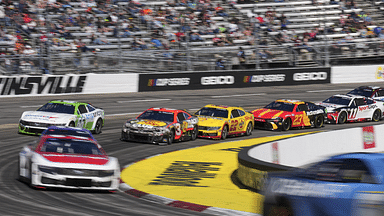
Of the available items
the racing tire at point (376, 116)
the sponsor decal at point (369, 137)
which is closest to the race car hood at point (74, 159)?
the sponsor decal at point (369, 137)

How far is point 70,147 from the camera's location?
12023 mm

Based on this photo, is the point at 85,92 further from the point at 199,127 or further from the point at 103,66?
the point at 199,127

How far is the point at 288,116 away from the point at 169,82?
32.8 feet

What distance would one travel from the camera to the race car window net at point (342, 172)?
6957 millimetres

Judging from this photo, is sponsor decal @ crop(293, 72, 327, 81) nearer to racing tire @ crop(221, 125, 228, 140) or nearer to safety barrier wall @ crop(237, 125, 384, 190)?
racing tire @ crop(221, 125, 228, 140)

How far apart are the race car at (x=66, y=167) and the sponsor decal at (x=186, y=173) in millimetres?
1883

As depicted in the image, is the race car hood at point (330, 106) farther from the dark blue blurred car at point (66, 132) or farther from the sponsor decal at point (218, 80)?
the dark blue blurred car at point (66, 132)

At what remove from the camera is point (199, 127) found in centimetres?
2094

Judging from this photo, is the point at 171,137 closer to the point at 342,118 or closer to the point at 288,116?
the point at 288,116

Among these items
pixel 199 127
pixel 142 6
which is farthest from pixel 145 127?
pixel 142 6

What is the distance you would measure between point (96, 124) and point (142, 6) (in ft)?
47.3

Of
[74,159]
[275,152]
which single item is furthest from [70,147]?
[275,152]

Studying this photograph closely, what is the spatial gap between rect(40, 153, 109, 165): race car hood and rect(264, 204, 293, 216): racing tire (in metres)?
4.62

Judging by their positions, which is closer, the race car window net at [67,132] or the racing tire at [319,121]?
the race car window net at [67,132]
